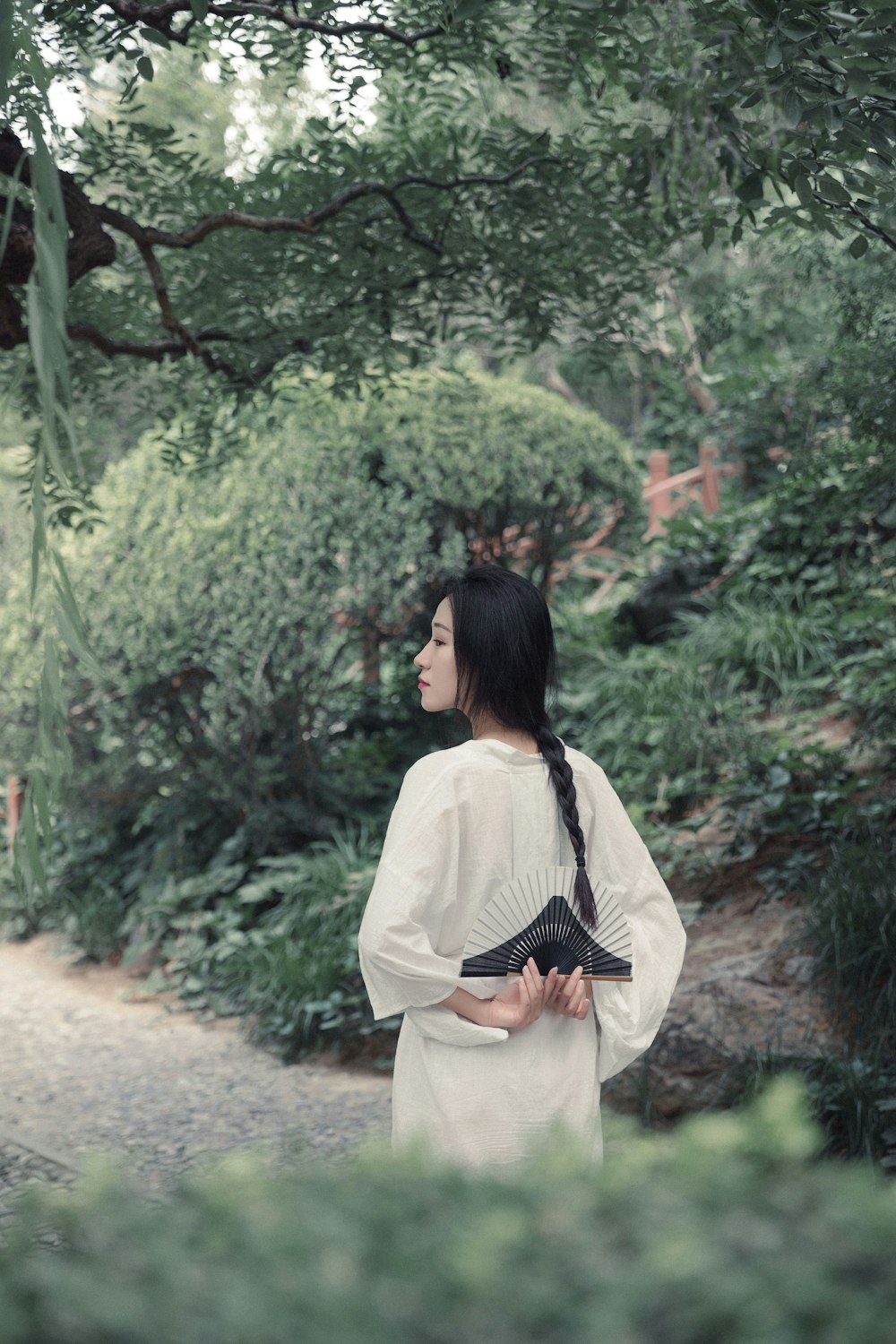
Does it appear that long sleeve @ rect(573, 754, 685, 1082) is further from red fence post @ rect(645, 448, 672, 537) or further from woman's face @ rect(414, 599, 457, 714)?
Result: red fence post @ rect(645, 448, 672, 537)

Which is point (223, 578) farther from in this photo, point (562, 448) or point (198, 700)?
point (562, 448)

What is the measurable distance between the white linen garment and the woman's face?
0.42 ft

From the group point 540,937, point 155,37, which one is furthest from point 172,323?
point 540,937

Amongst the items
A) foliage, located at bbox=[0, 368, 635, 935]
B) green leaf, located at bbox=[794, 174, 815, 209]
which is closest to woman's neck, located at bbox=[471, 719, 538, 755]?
green leaf, located at bbox=[794, 174, 815, 209]

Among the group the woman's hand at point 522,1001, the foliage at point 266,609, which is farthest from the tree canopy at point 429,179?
the foliage at point 266,609

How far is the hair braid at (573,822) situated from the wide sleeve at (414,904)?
21 centimetres

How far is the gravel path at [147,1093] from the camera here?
14.7ft

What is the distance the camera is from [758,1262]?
0.83 meters

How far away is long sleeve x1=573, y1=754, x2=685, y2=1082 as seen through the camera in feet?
7.59

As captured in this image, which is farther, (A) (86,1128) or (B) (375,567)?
(B) (375,567)

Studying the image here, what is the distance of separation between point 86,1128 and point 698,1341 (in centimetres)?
446

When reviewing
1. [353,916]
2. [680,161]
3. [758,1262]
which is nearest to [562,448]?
[353,916]

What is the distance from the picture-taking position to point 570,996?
222 centimetres

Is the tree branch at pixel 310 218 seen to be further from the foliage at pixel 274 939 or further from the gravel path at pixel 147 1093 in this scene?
the foliage at pixel 274 939
